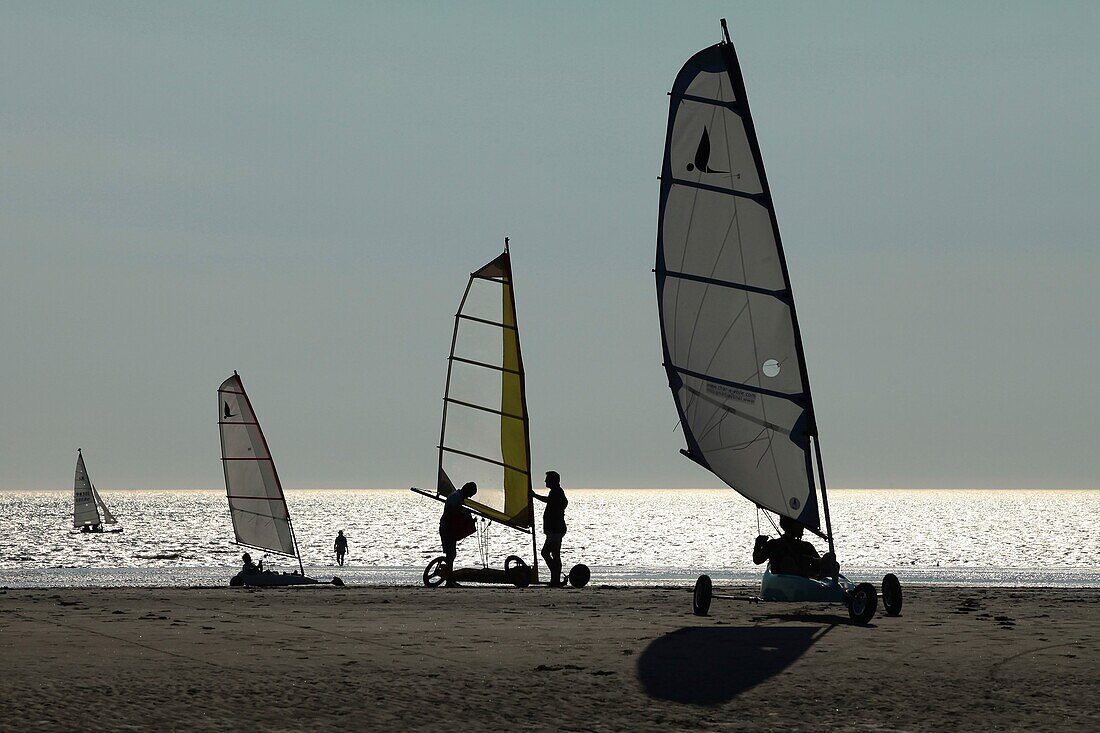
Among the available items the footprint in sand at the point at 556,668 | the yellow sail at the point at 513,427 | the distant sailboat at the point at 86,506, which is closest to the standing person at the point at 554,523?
the yellow sail at the point at 513,427

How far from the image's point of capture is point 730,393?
15.4 meters

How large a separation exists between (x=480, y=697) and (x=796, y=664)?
275 cm

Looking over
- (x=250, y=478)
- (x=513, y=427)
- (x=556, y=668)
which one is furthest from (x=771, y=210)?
(x=250, y=478)

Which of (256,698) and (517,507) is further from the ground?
(517,507)

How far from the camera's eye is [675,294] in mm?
16234

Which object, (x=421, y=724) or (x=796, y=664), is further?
(x=796, y=664)

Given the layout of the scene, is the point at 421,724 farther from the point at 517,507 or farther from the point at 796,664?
the point at 517,507

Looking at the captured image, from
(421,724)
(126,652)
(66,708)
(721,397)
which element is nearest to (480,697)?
(421,724)

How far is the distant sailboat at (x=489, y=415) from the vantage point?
89.6ft

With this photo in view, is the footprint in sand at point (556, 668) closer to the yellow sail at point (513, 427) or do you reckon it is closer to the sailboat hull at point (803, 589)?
the sailboat hull at point (803, 589)

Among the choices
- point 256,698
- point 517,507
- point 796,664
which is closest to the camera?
point 256,698

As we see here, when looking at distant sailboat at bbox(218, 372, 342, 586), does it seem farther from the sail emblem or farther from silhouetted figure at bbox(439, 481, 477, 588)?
the sail emblem

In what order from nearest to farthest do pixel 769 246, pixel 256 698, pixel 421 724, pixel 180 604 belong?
1. pixel 421 724
2. pixel 256 698
3. pixel 769 246
4. pixel 180 604

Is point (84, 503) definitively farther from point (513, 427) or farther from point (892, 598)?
point (892, 598)
